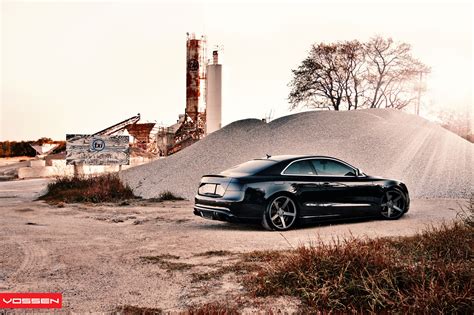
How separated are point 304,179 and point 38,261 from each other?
5.25 m

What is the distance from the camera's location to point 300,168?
10.6m

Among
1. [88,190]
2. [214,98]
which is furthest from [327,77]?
[88,190]

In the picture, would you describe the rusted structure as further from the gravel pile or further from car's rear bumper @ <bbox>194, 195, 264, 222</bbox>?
car's rear bumper @ <bbox>194, 195, 264, 222</bbox>

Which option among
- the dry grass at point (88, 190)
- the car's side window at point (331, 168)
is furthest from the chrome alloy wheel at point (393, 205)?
the dry grass at point (88, 190)

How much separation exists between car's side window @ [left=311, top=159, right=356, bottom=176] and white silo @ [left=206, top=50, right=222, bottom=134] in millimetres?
32736

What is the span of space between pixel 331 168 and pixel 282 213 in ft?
5.50

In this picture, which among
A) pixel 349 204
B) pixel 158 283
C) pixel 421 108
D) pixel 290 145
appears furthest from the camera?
pixel 421 108

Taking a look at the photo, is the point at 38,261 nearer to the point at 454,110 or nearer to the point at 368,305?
the point at 368,305

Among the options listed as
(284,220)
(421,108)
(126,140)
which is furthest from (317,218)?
(421,108)

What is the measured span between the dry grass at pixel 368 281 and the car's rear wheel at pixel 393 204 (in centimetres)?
492

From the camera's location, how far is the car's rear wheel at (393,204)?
11711 mm

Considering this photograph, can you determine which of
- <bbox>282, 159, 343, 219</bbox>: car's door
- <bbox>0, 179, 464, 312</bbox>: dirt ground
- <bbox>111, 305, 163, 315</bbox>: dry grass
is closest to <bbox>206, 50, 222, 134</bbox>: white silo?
<bbox>0, 179, 464, 312</bbox>: dirt ground

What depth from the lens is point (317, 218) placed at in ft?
34.4

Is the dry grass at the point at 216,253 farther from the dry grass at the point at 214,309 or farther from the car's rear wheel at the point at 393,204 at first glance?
the car's rear wheel at the point at 393,204
